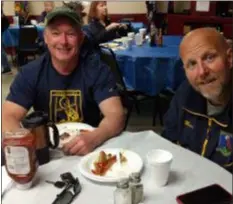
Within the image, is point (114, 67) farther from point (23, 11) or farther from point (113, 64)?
point (23, 11)

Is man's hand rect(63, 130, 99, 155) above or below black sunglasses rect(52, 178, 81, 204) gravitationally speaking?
above

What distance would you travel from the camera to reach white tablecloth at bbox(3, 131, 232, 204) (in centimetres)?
108

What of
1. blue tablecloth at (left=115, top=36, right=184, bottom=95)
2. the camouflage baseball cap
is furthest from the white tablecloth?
blue tablecloth at (left=115, top=36, right=184, bottom=95)

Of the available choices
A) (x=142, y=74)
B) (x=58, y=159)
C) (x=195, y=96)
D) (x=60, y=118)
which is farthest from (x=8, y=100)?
(x=142, y=74)

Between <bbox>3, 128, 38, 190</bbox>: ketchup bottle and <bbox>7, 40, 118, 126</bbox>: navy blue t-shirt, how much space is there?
724 millimetres

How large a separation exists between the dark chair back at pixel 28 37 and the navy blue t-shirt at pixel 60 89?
4.29 meters

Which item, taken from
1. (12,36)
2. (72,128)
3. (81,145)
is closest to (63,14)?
(72,128)

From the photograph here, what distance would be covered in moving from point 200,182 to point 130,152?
31cm

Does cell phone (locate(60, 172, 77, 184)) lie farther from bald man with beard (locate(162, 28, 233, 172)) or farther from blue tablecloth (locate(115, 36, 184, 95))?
blue tablecloth (locate(115, 36, 184, 95))

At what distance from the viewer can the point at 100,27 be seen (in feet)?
15.0

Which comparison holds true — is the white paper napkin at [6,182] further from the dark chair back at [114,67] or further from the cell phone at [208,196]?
the dark chair back at [114,67]

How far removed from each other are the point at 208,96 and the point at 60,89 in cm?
82

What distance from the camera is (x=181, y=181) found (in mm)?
1170

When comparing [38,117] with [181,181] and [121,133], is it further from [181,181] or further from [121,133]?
[181,181]
